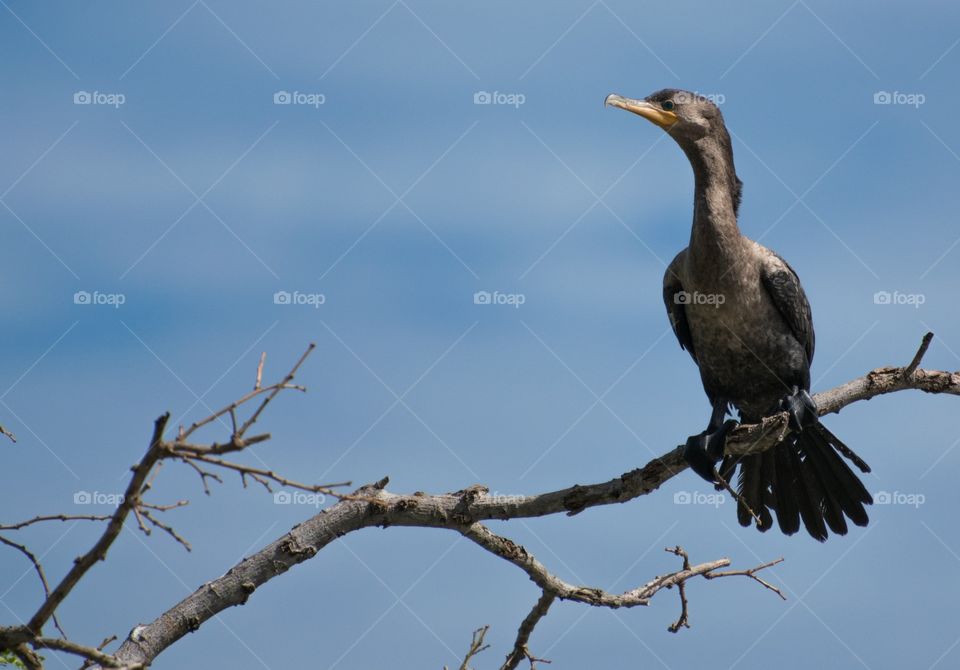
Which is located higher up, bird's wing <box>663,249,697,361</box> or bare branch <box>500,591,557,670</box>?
bird's wing <box>663,249,697,361</box>

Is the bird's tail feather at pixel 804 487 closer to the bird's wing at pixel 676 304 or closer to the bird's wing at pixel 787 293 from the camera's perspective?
the bird's wing at pixel 787 293

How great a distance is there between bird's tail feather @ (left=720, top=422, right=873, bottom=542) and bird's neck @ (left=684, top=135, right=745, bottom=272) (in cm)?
107

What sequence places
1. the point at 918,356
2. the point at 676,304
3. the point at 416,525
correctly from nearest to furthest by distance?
the point at 416,525, the point at 918,356, the point at 676,304

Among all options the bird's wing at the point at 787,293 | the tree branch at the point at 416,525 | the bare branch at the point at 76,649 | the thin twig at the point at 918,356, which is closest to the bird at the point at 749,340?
the bird's wing at the point at 787,293

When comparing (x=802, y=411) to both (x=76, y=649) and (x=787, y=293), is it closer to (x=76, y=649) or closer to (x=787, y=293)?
(x=787, y=293)

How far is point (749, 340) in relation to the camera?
18.3 ft

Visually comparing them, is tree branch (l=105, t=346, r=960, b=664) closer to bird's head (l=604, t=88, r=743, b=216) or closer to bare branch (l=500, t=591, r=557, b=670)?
bare branch (l=500, t=591, r=557, b=670)

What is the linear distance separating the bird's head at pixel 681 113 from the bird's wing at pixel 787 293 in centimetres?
78

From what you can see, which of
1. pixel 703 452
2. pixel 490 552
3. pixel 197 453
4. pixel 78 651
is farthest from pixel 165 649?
pixel 703 452

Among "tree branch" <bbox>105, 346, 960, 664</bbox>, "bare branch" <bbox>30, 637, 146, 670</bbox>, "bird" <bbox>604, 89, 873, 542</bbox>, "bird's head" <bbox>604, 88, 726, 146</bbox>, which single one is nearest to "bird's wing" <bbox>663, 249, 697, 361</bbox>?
"bird" <bbox>604, 89, 873, 542</bbox>

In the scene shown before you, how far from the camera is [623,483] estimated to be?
4.59 meters

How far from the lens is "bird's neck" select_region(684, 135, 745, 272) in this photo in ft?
18.3

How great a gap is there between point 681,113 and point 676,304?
1.08 meters

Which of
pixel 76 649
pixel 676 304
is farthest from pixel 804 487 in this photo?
pixel 76 649
